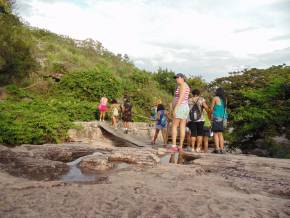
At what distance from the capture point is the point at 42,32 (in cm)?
3045

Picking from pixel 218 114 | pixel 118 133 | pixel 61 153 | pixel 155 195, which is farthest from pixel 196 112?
pixel 118 133

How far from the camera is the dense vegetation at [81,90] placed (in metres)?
9.75

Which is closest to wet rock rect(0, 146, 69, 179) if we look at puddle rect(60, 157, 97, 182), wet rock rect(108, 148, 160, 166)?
puddle rect(60, 157, 97, 182)

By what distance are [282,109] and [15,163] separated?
7.04 metres

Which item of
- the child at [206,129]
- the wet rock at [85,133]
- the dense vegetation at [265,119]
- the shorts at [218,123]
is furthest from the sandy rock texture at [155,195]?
the wet rock at [85,133]

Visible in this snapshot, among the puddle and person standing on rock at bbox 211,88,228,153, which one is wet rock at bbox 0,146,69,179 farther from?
person standing on rock at bbox 211,88,228,153

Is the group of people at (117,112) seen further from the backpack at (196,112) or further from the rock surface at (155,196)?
the rock surface at (155,196)

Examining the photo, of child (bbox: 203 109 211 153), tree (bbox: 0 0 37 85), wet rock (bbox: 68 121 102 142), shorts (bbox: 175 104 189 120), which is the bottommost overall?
wet rock (bbox: 68 121 102 142)

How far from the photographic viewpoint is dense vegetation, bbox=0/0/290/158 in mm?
9750

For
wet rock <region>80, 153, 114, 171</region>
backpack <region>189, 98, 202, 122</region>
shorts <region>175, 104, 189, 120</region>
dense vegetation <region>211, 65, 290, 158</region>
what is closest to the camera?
wet rock <region>80, 153, 114, 171</region>

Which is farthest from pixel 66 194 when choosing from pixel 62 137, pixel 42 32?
pixel 42 32

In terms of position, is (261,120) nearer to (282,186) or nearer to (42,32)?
(282,186)

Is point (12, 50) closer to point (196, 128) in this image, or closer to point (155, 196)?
point (196, 128)

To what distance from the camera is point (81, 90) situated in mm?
20141
